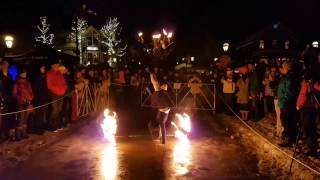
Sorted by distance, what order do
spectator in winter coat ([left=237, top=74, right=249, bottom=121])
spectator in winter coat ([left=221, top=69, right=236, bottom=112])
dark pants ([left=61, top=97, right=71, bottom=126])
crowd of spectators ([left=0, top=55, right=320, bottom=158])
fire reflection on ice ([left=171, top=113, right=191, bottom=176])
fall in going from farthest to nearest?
spectator in winter coat ([left=221, top=69, right=236, bottom=112]) < spectator in winter coat ([left=237, top=74, right=249, bottom=121]) < dark pants ([left=61, top=97, right=71, bottom=126]) < crowd of spectators ([left=0, top=55, right=320, bottom=158]) < fire reflection on ice ([left=171, top=113, right=191, bottom=176])

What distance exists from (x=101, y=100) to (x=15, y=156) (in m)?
10.6

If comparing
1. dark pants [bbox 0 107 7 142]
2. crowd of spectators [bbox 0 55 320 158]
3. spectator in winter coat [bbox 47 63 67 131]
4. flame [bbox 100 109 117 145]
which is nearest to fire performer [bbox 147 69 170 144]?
crowd of spectators [bbox 0 55 320 158]

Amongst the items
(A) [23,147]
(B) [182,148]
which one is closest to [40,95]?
(A) [23,147]

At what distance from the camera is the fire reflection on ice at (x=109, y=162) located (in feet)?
26.5

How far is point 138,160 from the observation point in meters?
9.44

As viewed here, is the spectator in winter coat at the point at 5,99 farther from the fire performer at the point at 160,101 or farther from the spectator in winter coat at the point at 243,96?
the spectator in winter coat at the point at 243,96

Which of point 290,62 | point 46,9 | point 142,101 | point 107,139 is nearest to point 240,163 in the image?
point 290,62

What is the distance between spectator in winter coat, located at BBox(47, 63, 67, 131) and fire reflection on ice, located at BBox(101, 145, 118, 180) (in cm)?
291

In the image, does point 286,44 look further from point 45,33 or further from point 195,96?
point 195,96

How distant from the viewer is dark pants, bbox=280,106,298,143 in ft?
33.8

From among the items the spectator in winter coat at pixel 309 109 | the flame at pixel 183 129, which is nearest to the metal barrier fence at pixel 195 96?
the flame at pixel 183 129

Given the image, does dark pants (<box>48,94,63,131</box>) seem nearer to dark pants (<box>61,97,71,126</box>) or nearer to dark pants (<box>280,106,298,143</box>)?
dark pants (<box>61,97,71,126</box>)

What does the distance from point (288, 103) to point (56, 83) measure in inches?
275

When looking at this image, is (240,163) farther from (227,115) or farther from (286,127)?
(227,115)
